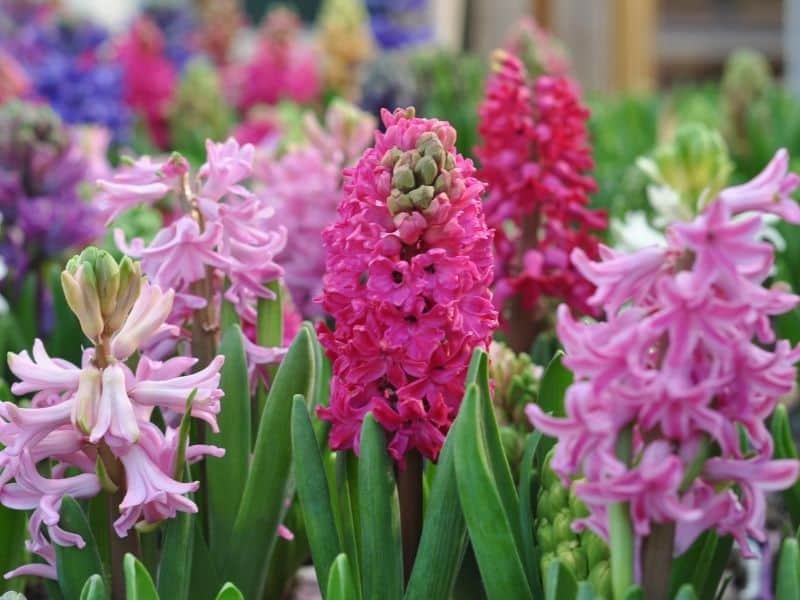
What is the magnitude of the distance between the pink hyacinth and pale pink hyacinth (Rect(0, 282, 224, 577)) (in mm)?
93

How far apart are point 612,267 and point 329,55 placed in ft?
9.87

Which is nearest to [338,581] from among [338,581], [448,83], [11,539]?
[338,581]

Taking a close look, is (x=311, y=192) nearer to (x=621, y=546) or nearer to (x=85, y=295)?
(x=85, y=295)

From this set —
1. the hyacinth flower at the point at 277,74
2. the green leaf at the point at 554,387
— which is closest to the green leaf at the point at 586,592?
the green leaf at the point at 554,387

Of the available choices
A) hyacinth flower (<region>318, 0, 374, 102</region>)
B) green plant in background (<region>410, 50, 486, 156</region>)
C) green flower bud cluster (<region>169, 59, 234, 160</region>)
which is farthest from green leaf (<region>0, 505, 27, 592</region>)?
hyacinth flower (<region>318, 0, 374, 102</region>)

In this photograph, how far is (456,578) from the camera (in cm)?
89

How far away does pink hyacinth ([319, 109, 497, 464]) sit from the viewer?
2.72ft

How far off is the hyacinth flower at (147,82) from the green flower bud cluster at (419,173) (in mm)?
2498

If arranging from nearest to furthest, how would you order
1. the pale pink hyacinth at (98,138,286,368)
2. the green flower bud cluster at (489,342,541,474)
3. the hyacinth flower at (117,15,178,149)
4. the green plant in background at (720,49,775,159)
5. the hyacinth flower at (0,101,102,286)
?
1. the pale pink hyacinth at (98,138,286,368)
2. the green flower bud cluster at (489,342,541,474)
3. the hyacinth flower at (0,101,102,286)
4. the green plant in background at (720,49,775,159)
5. the hyacinth flower at (117,15,178,149)

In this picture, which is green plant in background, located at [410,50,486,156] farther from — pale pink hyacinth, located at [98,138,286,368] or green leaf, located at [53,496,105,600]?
green leaf, located at [53,496,105,600]

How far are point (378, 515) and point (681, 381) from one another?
26 cm

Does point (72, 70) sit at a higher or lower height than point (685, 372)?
lower

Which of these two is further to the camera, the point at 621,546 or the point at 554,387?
the point at 554,387

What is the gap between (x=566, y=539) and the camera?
32.9 inches
